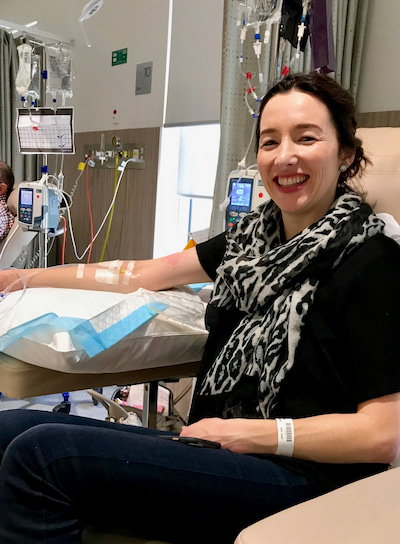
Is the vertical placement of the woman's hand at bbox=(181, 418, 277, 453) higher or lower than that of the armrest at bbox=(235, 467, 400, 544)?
lower

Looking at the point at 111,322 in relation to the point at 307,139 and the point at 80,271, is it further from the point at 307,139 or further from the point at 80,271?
the point at 307,139

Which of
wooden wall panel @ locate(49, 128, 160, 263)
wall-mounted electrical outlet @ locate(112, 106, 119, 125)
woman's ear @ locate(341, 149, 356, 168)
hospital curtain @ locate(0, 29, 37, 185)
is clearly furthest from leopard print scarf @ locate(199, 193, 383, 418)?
hospital curtain @ locate(0, 29, 37, 185)

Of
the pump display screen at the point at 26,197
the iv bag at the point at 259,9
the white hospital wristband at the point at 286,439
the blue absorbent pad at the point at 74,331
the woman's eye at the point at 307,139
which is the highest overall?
the iv bag at the point at 259,9

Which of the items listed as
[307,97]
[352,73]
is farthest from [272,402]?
[352,73]

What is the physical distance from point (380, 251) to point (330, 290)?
4.4 inches

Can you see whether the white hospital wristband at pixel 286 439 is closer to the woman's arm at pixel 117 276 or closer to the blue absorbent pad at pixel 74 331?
the blue absorbent pad at pixel 74 331

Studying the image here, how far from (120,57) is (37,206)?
1.47 metres

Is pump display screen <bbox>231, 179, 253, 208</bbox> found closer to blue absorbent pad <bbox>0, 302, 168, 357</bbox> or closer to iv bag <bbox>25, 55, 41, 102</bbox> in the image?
blue absorbent pad <bbox>0, 302, 168, 357</bbox>

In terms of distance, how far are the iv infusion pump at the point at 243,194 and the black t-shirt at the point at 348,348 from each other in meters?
1.09

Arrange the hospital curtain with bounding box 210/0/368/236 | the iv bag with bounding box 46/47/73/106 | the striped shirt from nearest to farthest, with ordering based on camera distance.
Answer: the hospital curtain with bounding box 210/0/368/236, the iv bag with bounding box 46/47/73/106, the striped shirt

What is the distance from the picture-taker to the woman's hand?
0.89 meters

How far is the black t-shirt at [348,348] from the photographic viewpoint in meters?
0.84

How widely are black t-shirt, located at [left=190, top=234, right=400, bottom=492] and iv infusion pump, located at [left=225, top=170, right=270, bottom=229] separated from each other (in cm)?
109

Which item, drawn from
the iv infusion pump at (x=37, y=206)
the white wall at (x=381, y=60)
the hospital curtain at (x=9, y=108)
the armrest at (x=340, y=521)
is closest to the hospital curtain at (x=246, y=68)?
the white wall at (x=381, y=60)
